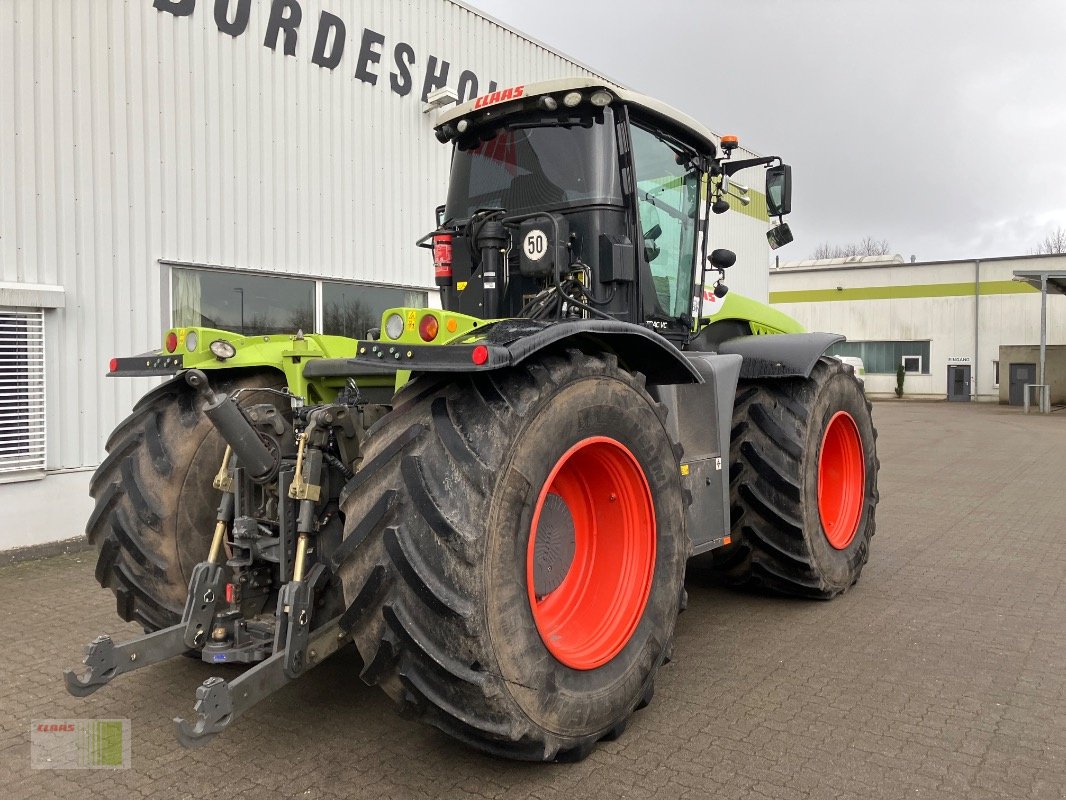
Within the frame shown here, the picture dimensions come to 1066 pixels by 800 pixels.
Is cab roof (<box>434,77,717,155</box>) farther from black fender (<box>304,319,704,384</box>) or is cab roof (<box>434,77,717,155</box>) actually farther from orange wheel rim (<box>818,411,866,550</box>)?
orange wheel rim (<box>818,411,866,550</box>)

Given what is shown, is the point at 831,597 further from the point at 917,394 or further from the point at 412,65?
the point at 917,394

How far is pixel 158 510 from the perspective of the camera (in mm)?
3629

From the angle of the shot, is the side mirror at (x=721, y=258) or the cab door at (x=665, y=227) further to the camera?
the side mirror at (x=721, y=258)

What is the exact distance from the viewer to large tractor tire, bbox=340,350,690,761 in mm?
2693

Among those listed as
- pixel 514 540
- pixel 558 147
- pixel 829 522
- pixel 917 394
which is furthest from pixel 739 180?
pixel 917 394

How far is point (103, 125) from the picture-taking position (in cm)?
689

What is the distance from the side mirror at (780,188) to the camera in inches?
209

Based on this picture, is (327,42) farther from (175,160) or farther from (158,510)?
(158,510)

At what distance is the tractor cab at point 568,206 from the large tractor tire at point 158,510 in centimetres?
139

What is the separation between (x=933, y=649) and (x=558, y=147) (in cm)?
326

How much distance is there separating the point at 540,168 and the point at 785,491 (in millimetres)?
2300

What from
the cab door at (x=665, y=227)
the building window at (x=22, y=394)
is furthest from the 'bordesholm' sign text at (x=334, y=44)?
the cab door at (x=665, y=227)

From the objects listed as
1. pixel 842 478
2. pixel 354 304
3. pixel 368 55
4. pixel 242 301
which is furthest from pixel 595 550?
pixel 368 55

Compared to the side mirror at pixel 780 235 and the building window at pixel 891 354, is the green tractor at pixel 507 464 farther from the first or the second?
the building window at pixel 891 354
